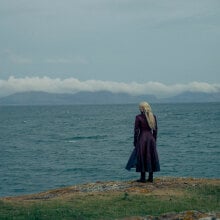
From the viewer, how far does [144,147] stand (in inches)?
639

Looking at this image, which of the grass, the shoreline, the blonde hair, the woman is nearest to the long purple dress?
the woman

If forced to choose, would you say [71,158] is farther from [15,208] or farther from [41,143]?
[15,208]

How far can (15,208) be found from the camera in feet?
43.4

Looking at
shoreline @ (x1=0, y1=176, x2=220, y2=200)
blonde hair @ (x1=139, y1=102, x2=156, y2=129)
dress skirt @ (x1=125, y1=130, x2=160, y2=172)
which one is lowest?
shoreline @ (x1=0, y1=176, x2=220, y2=200)

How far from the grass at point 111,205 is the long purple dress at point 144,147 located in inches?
58.9

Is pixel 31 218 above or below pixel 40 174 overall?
above

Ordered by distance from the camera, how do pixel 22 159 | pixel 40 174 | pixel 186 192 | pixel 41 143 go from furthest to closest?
pixel 41 143, pixel 22 159, pixel 40 174, pixel 186 192

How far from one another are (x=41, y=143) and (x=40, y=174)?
97.2 feet

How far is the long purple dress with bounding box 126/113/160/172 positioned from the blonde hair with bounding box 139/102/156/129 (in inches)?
4.2

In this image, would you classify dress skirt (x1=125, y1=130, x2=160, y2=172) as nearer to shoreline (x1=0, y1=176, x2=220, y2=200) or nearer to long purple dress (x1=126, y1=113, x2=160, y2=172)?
long purple dress (x1=126, y1=113, x2=160, y2=172)

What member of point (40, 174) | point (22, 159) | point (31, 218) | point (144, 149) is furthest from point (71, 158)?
point (31, 218)

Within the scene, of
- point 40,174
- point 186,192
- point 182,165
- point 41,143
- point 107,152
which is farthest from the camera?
point 41,143

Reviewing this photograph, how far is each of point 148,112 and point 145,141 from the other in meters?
0.92

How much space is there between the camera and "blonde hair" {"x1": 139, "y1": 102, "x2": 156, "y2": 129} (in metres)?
16.0
